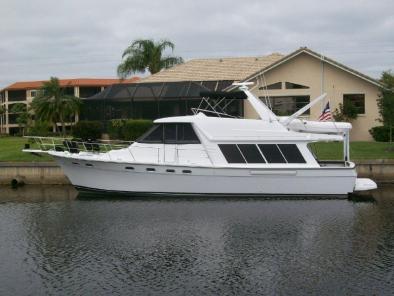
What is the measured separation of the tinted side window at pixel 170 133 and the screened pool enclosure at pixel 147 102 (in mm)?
15540

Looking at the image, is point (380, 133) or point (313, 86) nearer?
point (380, 133)

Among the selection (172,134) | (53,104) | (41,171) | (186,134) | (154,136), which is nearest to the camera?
(186,134)

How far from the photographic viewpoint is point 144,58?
56.0 m

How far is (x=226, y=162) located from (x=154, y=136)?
121 inches

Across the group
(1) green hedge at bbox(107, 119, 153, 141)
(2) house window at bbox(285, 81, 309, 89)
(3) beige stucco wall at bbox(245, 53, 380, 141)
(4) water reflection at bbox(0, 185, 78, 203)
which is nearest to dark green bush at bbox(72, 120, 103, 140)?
(1) green hedge at bbox(107, 119, 153, 141)

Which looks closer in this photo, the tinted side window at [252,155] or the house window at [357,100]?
the tinted side window at [252,155]

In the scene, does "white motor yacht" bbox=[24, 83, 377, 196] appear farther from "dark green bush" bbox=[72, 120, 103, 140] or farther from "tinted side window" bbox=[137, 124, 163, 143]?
"dark green bush" bbox=[72, 120, 103, 140]

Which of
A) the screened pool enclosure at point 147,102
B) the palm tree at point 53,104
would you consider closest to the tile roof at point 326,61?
the screened pool enclosure at point 147,102

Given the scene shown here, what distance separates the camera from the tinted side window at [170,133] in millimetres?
22594

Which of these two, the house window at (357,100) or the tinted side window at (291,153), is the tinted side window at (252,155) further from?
the house window at (357,100)

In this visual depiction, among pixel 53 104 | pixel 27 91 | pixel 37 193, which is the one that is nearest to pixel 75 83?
pixel 27 91

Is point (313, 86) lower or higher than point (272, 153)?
higher

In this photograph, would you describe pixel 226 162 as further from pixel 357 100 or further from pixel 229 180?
pixel 357 100

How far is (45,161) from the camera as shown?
93.7ft
